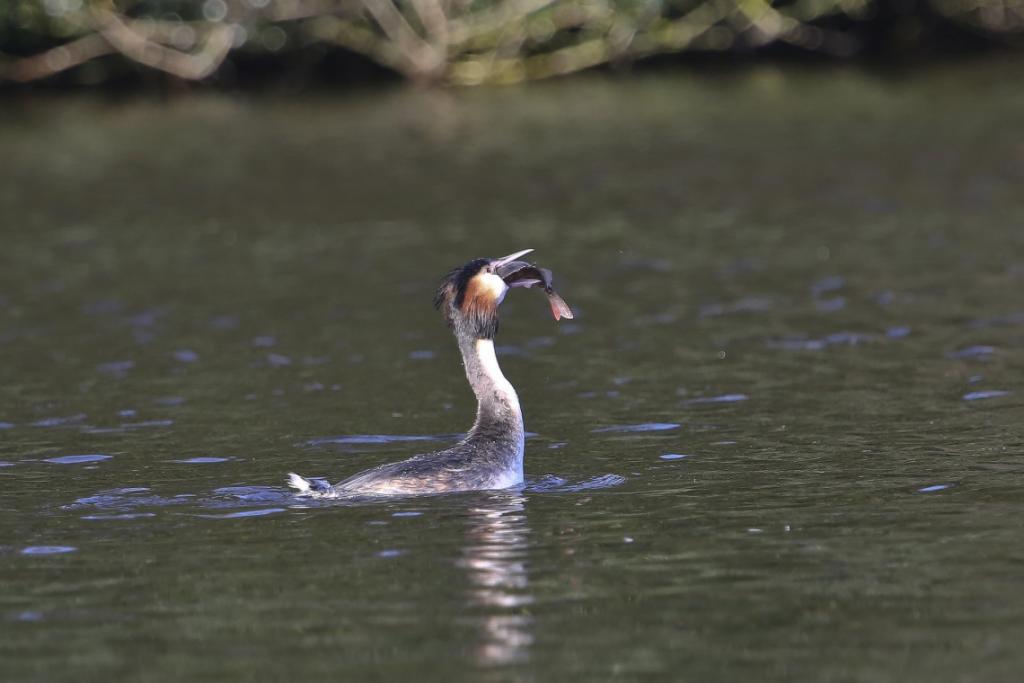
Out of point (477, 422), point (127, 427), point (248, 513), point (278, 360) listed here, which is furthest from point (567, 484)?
point (278, 360)

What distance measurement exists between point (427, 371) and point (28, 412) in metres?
3.36

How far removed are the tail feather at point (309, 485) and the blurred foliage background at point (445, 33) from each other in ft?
86.5

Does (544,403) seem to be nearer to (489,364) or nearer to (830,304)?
(489,364)

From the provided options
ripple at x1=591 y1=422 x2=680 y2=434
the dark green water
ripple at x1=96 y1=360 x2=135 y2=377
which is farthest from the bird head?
ripple at x1=96 y1=360 x2=135 y2=377

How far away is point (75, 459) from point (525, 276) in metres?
3.30

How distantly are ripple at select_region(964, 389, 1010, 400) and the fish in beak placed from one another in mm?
3371

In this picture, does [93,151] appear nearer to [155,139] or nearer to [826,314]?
[155,139]

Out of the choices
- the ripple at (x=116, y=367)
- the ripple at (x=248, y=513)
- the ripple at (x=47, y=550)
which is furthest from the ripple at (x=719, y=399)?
the ripple at (x=47, y=550)

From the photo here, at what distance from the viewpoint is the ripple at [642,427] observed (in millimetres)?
12969

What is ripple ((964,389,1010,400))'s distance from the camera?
13.3 meters

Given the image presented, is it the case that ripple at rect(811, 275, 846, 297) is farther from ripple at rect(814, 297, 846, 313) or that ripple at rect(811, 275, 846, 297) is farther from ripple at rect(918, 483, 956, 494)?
ripple at rect(918, 483, 956, 494)

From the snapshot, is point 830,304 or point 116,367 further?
point 830,304

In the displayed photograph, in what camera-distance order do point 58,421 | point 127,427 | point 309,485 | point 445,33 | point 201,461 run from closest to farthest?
point 309,485, point 201,461, point 127,427, point 58,421, point 445,33

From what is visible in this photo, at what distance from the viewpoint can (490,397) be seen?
1191 centimetres
